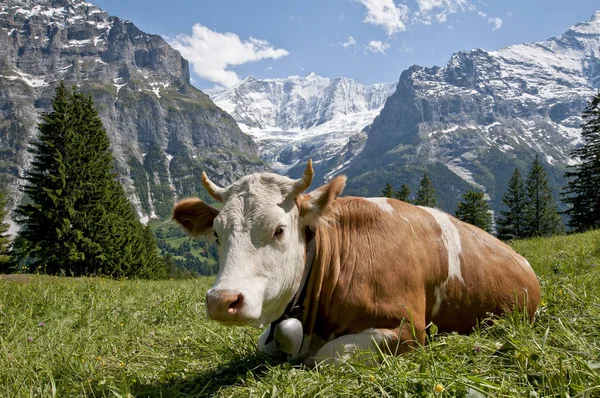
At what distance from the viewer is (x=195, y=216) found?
4422mm

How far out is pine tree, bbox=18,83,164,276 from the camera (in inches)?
1411

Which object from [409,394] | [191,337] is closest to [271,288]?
[409,394]

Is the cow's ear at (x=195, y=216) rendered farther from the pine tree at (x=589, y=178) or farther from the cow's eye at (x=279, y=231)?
the pine tree at (x=589, y=178)

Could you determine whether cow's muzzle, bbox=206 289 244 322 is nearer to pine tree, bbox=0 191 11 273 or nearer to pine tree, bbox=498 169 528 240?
pine tree, bbox=0 191 11 273

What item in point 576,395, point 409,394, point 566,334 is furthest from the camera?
point 566,334

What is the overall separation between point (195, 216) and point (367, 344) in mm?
2139

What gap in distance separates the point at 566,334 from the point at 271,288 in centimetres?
232

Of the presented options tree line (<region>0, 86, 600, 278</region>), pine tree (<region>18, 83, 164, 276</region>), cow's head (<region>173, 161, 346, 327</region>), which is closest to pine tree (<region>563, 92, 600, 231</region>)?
tree line (<region>0, 86, 600, 278</region>)

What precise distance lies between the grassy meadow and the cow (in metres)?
0.30

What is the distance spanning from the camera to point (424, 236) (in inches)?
184

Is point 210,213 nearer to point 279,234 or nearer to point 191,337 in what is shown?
point 279,234

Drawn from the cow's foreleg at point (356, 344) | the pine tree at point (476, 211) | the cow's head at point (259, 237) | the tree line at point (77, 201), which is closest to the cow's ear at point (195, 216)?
the cow's head at point (259, 237)

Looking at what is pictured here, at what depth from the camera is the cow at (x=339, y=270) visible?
3.58 metres

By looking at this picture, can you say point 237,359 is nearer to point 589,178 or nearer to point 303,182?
point 303,182
